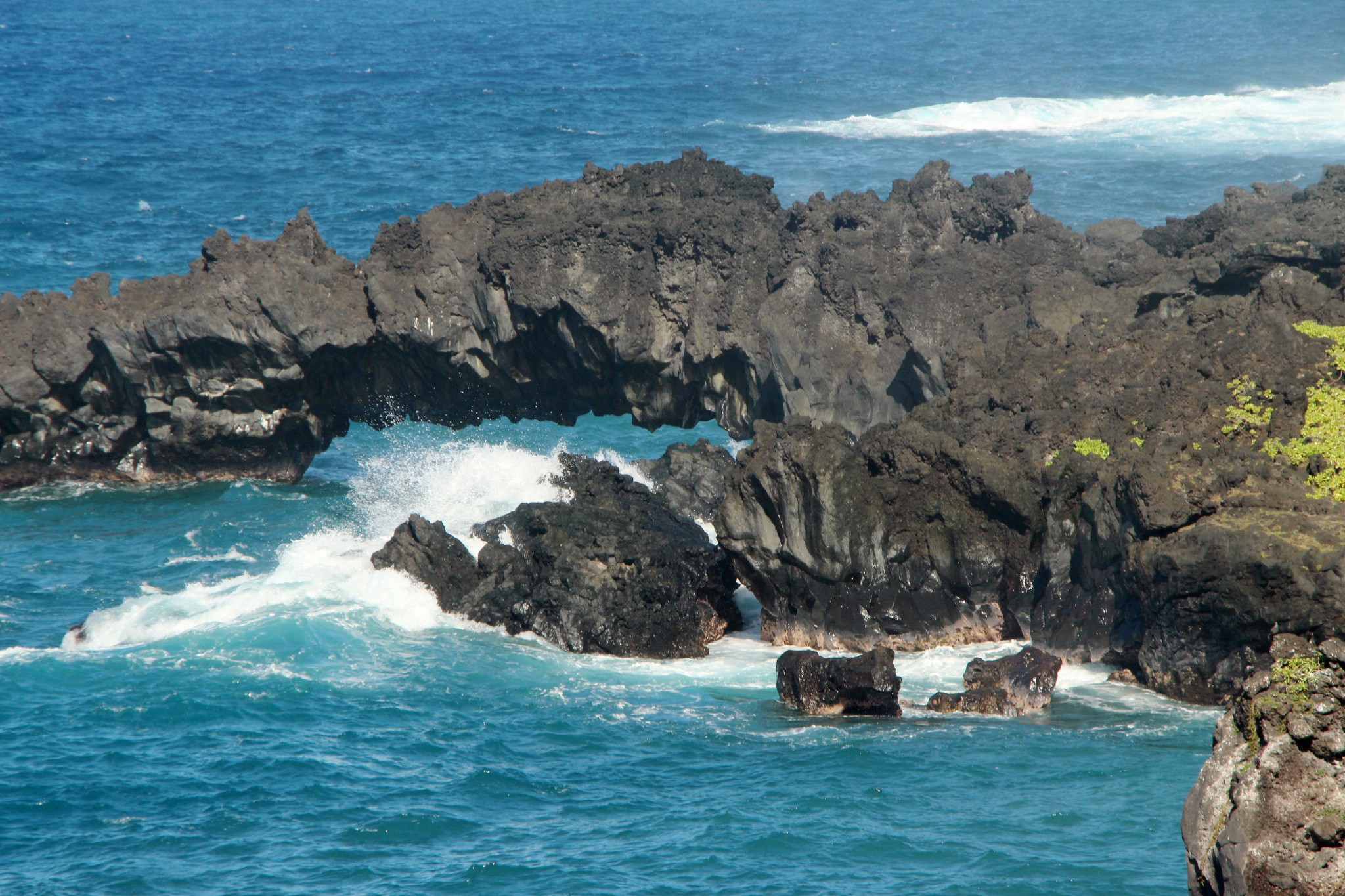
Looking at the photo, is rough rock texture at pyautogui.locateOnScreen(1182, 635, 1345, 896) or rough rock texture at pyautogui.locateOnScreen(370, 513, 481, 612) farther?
rough rock texture at pyautogui.locateOnScreen(370, 513, 481, 612)

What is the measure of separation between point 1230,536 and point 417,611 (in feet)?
54.3

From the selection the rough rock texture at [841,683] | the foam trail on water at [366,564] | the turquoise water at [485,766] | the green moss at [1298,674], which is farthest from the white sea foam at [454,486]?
the green moss at [1298,674]

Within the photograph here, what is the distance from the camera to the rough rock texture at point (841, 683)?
959 inches

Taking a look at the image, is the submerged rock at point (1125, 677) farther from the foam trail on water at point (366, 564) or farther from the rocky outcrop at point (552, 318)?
the foam trail on water at point (366, 564)

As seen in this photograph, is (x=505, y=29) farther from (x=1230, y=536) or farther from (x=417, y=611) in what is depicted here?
(x=1230, y=536)

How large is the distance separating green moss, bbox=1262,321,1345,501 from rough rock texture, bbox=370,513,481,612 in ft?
53.9

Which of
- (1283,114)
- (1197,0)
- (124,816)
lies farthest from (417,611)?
(1197,0)

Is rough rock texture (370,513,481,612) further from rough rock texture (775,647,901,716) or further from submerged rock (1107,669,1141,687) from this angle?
submerged rock (1107,669,1141,687)

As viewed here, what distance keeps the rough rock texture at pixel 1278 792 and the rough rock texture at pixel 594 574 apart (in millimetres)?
16936

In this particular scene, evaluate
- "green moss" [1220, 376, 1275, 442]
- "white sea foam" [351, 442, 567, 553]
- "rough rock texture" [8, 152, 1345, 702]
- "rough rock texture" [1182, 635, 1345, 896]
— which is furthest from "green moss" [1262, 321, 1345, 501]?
"white sea foam" [351, 442, 567, 553]

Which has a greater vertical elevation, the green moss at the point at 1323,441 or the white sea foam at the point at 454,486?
the green moss at the point at 1323,441

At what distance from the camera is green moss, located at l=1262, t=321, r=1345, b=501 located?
24.3m

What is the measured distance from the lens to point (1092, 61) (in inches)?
4242

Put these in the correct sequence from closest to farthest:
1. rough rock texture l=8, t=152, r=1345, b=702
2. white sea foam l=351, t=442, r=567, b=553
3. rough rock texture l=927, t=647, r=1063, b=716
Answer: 1. rough rock texture l=927, t=647, r=1063, b=716
2. rough rock texture l=8, t=152, r=1345, b=702
3. white sea foam l=351, t=442, r=567, b=553
